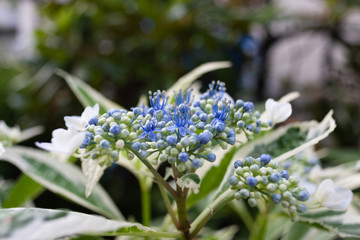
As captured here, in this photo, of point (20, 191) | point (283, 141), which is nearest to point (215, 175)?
point (283, 141)

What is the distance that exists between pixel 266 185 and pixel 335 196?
8 centimetres

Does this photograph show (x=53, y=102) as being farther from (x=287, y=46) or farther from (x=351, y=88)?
(x=287, y=46)

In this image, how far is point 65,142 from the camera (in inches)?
12.6

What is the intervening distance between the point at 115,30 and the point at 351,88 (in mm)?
1411

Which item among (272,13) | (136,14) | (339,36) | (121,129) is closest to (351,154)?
(272,13)

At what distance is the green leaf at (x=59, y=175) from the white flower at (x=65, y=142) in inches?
9.7

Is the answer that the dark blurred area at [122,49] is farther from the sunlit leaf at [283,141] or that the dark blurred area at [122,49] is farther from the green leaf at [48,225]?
the green leaf at [48,225]

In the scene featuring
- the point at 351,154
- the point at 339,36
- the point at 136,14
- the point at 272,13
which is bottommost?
the point at 351,154

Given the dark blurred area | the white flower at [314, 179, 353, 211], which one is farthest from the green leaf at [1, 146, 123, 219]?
the dark blurred area

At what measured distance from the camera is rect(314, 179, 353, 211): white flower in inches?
14.1

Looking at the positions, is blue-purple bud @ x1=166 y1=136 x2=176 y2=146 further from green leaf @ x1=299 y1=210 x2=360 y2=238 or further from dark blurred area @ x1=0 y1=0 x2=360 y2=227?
dark blurred area @ x1=0 y1=0 x2=360 y2=227

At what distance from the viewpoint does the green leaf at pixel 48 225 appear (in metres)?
0.28

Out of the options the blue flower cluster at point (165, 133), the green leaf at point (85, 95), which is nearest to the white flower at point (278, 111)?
the blue flower cluster at point (165, 133)

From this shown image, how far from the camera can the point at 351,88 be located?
1989 mm
